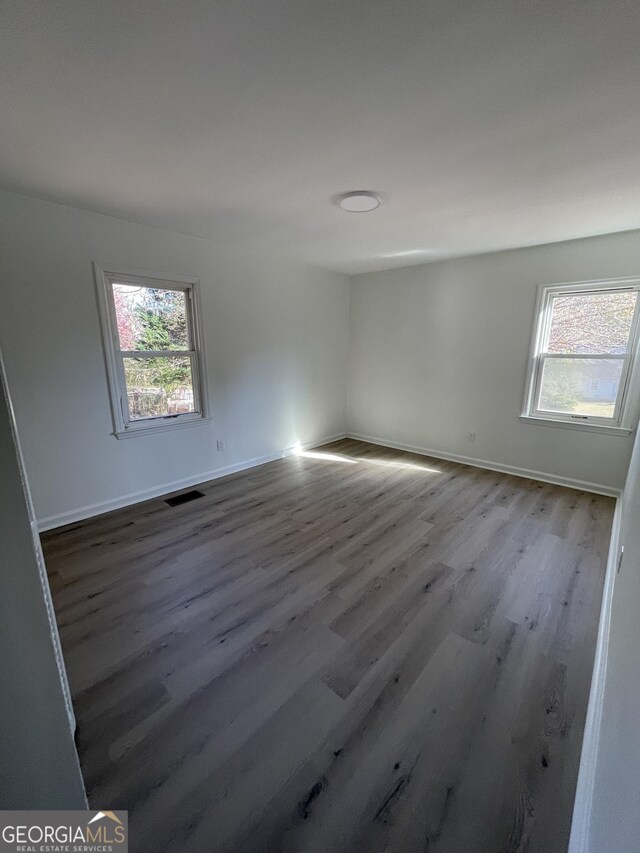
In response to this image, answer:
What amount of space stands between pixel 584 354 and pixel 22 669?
4337 mm

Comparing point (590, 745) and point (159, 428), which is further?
point (159, 428)

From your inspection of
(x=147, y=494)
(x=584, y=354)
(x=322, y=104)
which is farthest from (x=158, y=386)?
(x=584, y=354)

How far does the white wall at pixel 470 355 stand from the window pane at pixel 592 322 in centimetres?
21

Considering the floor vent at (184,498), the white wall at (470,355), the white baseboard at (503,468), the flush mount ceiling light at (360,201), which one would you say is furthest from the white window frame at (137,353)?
the white baseboard at (503,468)

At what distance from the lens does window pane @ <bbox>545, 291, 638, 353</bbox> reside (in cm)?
319

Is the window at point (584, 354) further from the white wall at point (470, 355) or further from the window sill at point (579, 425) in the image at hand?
the white wall at point (470, 355)

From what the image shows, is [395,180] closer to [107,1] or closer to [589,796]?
[107,1]

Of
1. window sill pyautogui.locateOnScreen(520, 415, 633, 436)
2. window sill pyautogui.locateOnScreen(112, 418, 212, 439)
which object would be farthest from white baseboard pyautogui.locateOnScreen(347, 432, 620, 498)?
window sill pyautogui.locateOnScreen(112, 418, 212, 439)

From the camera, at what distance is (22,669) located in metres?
0.70

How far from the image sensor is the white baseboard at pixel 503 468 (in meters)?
3.44

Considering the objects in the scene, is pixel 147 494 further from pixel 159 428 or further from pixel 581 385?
pixel 581 385

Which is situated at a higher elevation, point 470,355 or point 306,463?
point 470,355

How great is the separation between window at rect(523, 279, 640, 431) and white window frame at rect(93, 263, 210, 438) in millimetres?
3450

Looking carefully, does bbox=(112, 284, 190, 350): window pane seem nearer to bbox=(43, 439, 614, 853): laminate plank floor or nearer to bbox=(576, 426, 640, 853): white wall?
bbox=(43, 439, 614, 853): laminate plank floor
